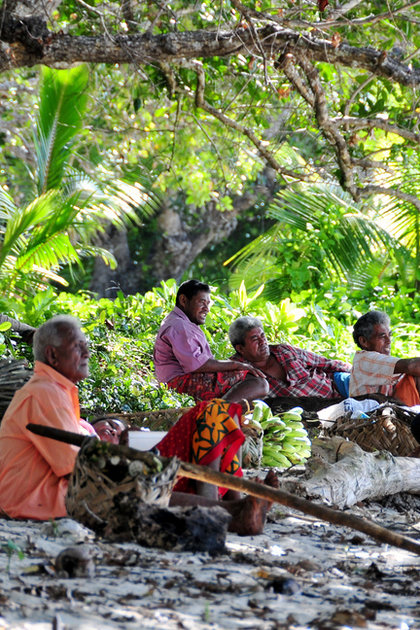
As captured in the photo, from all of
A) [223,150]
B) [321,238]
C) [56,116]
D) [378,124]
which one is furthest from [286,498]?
[223,150]

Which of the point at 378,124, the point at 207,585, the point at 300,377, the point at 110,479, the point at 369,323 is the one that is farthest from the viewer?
the point at 300,377

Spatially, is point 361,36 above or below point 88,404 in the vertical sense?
Result: above

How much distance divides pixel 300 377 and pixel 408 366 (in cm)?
119

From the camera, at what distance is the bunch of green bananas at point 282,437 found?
6.25 m

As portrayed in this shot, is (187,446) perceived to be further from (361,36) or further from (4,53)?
(361,36)

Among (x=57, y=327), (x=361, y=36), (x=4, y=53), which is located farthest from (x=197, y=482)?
(x=361, y=36)

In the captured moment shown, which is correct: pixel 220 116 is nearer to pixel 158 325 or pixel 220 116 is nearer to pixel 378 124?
pixel 378 124

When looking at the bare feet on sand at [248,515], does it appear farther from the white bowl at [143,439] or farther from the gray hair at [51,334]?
the gray hair at [51,334]

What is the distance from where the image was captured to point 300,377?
7.12m

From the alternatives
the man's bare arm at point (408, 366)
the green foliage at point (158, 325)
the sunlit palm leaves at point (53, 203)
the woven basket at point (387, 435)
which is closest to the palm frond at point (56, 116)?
the sunlit palm leaves at point (53, 203)

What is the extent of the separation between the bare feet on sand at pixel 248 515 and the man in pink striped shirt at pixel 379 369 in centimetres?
296

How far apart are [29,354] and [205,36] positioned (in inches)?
122

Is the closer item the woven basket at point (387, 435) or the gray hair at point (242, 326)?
the woven basket at point (387, 435)

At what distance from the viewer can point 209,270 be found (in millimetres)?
23188
